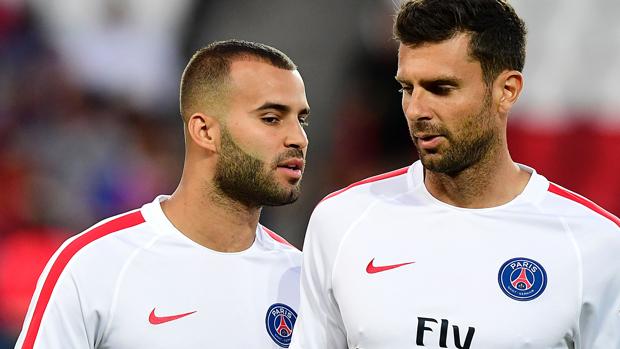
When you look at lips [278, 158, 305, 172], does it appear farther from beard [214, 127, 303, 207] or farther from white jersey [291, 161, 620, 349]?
white jersey [291, 161, 620, 349]

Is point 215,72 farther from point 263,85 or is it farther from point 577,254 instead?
point 577,254

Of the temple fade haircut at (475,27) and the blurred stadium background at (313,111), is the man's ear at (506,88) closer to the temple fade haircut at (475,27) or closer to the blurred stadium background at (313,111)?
the temple fade haircut at (475,27)

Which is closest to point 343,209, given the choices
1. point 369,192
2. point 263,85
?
point 369,192

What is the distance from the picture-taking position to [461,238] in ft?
14.3

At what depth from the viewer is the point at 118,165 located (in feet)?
33.4

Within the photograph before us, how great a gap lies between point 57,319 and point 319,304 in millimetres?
945

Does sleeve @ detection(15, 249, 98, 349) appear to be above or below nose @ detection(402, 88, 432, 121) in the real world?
below

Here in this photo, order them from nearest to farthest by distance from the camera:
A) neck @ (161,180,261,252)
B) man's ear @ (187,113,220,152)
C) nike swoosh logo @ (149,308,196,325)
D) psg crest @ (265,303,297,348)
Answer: nike swoosh logo @ (149,308,196,325) < psg crest @ (265,303,297,348) < neck @ (161,180,261,252) < man's ear @ (187,113,220,152)

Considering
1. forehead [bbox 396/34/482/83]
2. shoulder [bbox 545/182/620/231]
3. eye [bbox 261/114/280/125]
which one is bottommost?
shoulder [bbox 545/182/620/231]

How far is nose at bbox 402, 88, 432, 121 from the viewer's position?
426cm

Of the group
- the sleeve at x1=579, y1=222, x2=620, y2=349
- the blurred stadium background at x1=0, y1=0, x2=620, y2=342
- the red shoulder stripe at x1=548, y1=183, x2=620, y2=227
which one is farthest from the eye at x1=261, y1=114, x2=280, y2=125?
the blurred stadium background at x1=0, y1=0, x2=620, y2=342

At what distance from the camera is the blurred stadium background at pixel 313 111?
1010cm

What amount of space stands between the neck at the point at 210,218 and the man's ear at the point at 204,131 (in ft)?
0.60

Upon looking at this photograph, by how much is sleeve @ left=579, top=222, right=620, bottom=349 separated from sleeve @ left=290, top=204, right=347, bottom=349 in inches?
34.5
